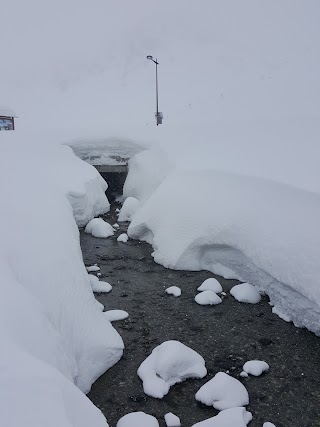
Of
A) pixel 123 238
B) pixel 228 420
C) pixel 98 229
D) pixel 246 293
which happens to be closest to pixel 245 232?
pixel 246 293

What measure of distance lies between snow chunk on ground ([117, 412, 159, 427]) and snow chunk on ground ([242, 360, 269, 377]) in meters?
1.19

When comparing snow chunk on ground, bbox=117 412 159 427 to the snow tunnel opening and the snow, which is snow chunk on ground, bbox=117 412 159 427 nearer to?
the snow

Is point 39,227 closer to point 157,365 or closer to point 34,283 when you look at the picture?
point 34,283

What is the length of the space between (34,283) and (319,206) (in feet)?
10.7

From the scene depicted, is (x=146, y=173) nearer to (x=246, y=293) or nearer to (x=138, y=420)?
(x=246, y=293)

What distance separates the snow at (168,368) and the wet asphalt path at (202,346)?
0.07 metres

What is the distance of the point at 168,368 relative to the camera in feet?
12.4

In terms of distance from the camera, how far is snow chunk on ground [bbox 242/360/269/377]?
399 cm

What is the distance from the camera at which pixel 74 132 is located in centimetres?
1166

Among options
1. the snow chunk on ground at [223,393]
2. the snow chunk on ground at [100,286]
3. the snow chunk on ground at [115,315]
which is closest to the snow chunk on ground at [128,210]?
the snow chunk on ground at [100,286]

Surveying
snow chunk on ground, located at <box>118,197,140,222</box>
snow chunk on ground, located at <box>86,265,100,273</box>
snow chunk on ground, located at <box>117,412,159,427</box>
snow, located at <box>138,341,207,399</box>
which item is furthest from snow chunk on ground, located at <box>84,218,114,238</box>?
snow chunk on ground, located at <box>117,412,159,427</box>

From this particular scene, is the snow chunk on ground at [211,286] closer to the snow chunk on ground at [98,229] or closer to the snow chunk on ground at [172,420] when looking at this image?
the snow chunk on ground at [172,420]

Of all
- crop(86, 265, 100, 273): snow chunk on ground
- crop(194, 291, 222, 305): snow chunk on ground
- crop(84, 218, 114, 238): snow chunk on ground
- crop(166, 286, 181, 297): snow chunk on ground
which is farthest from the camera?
crop(84, 218, 114, 238): snow chunk on ground

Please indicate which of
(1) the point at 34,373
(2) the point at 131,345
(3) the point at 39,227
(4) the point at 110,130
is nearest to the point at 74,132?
(4) the point at 110,130
